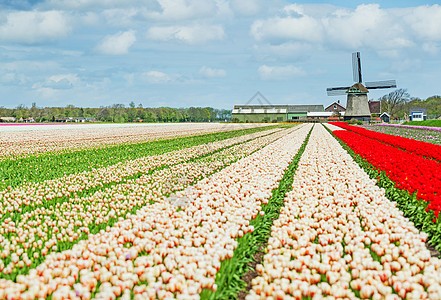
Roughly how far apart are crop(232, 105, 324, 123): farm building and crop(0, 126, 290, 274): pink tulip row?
115216 mm

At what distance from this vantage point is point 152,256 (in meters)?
4.38

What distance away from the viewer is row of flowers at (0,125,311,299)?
142 inches

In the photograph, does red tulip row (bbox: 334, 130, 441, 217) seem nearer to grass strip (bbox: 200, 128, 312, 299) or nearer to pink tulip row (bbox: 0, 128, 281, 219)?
grass strip (bbox: 200, 128, 312, 299)

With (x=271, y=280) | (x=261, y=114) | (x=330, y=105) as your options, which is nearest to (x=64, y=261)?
(x=271, y=280)

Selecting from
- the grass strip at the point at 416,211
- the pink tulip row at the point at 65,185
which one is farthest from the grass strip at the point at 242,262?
the pink tulip row at the point at 65,185

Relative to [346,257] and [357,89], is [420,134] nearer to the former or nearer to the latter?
[346,257]

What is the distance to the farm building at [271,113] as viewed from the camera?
12909cm

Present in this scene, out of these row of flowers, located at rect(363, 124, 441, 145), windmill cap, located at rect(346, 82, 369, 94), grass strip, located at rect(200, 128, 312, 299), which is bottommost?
grass strip, located at rect(200, 128, 312, 299)

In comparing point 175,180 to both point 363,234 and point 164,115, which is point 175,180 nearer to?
point 363,234

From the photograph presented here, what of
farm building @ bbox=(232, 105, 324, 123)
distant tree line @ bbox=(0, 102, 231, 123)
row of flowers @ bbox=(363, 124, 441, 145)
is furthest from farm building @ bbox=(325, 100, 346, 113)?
row of flowers @ bbox=(363, 124, 441, 145)

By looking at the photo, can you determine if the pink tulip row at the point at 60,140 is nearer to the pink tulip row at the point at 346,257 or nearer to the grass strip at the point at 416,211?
the pink tulip row at the point at 346,257

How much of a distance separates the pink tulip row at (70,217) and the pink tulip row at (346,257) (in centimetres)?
293

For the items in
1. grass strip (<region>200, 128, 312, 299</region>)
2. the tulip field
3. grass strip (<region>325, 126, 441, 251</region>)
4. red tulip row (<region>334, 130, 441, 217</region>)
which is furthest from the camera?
red tulip row (<region>334, 130, 441, 217</region>)

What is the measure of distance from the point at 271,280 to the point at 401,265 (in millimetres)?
1658
